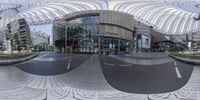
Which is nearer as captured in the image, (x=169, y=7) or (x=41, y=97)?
(x=169, y=7)

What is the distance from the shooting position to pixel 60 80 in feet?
6.51

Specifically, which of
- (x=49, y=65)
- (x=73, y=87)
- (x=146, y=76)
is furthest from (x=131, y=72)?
(x=49, y=65)

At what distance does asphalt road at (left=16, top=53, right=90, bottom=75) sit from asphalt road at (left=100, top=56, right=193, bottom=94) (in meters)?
0.33

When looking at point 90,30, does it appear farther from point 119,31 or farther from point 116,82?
point 116,82

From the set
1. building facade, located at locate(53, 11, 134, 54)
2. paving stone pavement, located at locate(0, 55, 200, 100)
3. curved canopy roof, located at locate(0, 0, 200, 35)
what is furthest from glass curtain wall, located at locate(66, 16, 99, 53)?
paving stone pavement, located at locate(0, 55, 200, 100)

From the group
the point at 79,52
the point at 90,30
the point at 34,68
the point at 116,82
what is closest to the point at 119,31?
the point at 90,30

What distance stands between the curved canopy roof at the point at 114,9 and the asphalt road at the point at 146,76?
411 mm

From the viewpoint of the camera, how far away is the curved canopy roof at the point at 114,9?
1.76 m

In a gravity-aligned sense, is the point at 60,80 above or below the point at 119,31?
below

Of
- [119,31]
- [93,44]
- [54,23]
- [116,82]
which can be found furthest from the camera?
[116,82]

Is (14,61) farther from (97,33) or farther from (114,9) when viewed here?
(114,9)

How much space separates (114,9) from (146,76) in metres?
0.74

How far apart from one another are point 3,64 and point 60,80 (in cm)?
57

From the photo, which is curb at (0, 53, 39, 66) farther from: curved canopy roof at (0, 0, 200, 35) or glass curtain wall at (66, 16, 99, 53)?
glass curtain wall at (66, 16, 99, 53)
